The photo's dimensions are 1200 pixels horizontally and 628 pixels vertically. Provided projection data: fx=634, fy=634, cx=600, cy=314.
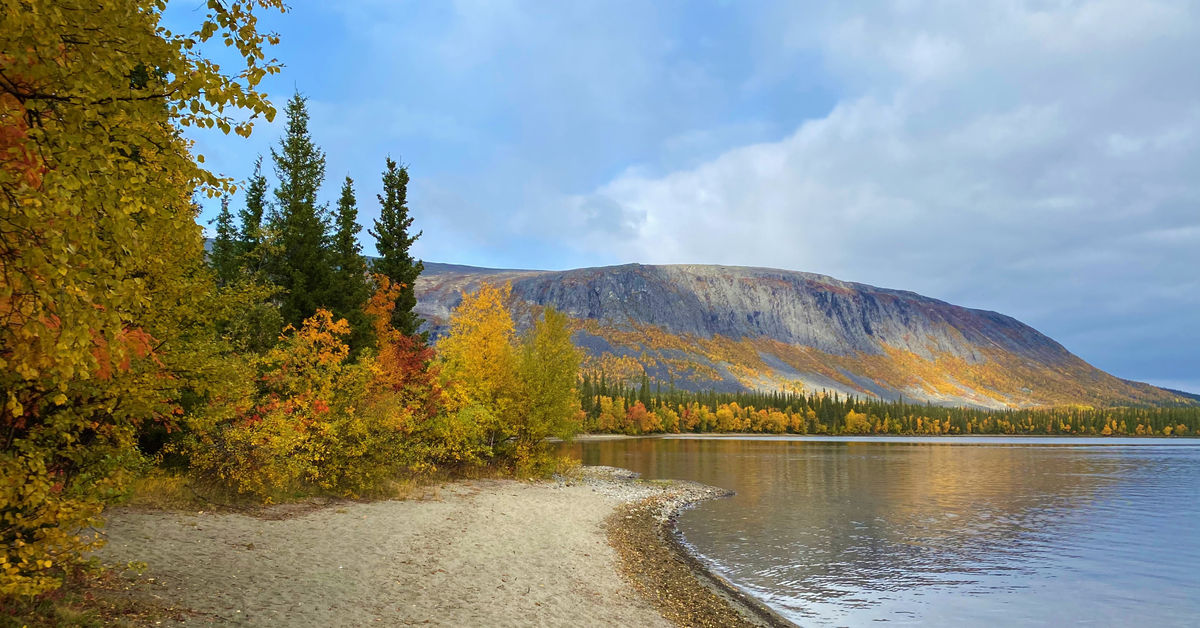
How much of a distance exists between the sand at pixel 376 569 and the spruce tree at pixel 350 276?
14527 mm

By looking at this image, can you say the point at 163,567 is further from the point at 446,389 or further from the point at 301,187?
the point at 301,187

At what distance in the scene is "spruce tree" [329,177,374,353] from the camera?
38.2 m

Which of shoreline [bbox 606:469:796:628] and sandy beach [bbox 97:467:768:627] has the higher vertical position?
sandy beach [bbox 97:467:768:627]

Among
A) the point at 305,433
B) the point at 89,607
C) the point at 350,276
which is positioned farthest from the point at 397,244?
the point at 89,607

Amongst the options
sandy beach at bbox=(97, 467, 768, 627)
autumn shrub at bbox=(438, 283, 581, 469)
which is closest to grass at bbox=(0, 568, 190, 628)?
sandy beach at bbox=(97, 467, 768, 627)

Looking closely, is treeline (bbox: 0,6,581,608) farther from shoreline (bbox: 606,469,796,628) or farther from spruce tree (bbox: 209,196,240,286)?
shoreline (bbox: 606,469,796,628)

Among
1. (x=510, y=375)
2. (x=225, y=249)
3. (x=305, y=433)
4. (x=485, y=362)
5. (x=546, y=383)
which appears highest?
(x=225, y=249)

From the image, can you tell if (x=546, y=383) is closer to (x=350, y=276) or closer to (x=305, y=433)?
(x=350, y=276)

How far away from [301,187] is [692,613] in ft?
113

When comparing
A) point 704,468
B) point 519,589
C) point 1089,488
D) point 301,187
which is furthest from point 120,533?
point 1089,488

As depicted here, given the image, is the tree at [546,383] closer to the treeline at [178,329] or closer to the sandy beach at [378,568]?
the treeline at [178,329]

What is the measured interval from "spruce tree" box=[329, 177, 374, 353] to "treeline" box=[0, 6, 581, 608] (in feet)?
0.51

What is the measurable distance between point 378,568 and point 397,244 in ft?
116

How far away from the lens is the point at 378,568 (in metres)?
17.2
